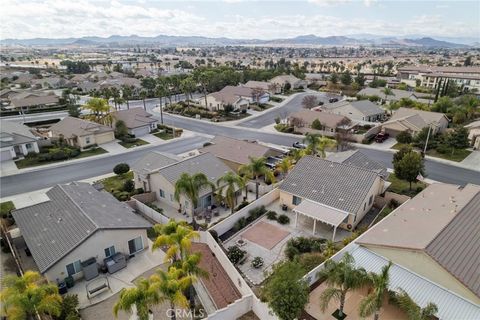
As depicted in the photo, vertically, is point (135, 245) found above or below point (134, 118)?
below

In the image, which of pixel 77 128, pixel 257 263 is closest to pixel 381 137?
pixel 257 263

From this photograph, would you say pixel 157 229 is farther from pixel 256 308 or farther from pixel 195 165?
pixel 195 165

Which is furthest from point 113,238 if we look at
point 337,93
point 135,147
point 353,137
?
point 337,93

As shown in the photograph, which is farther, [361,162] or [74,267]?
[361,162]

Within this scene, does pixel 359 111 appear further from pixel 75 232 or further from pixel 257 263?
pixel 75 232

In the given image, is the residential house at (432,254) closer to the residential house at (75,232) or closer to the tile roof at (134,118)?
the residential house at (75,232)

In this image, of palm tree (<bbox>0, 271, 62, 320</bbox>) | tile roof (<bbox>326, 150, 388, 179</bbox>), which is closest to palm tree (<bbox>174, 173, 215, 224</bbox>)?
palm tree (<bbox>0, 271, 62, 320</bbox>)
